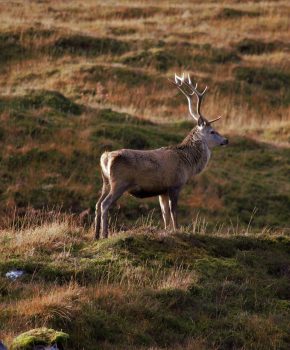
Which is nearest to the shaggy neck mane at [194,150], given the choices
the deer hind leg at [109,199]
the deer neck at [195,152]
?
the deer neck at [195,152]

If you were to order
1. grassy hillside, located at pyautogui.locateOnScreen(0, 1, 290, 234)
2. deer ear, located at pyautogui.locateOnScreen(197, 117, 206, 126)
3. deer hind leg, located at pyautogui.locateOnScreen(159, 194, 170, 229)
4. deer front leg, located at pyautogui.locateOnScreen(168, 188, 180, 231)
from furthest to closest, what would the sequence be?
grassy hillside, located at pyautogui.locateOnScreen(0, 1, 290, 234), deer ear, located at pyautogui.locateOnScreen(197, 117, 206, 126), deer hind leg, located at pyautogui.locateOnScreen(159, 194, 170, 229), deer front leg, located at pyautogui.locateOnScreen(168, 188, 180, 231)

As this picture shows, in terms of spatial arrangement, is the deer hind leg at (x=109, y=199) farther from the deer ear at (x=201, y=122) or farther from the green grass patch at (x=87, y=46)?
the green grass patch at (x=87, y=46)

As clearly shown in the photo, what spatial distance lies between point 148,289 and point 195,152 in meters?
4.40

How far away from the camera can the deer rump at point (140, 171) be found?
13031mm

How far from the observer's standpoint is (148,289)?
10883mm

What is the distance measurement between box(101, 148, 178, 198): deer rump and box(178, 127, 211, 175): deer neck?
2.09 feet

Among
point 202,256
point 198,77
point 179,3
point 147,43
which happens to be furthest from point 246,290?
point 179,3

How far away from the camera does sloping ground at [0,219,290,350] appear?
32.5 feet

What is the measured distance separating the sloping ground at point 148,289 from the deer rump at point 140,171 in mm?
847

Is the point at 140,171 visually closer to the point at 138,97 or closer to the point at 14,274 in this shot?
the point at 14,274

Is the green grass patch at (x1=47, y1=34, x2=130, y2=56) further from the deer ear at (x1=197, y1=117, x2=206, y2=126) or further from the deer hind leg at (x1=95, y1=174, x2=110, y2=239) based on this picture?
the deer hind leg at (x1=95, y1=174, x2=110, y2=239)

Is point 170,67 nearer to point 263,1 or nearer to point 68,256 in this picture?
point 263,1

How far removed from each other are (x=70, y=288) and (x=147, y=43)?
87.0ft

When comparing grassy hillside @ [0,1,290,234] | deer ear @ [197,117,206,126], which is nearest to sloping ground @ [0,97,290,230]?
grassy hillside @ [0,1,290,234]
